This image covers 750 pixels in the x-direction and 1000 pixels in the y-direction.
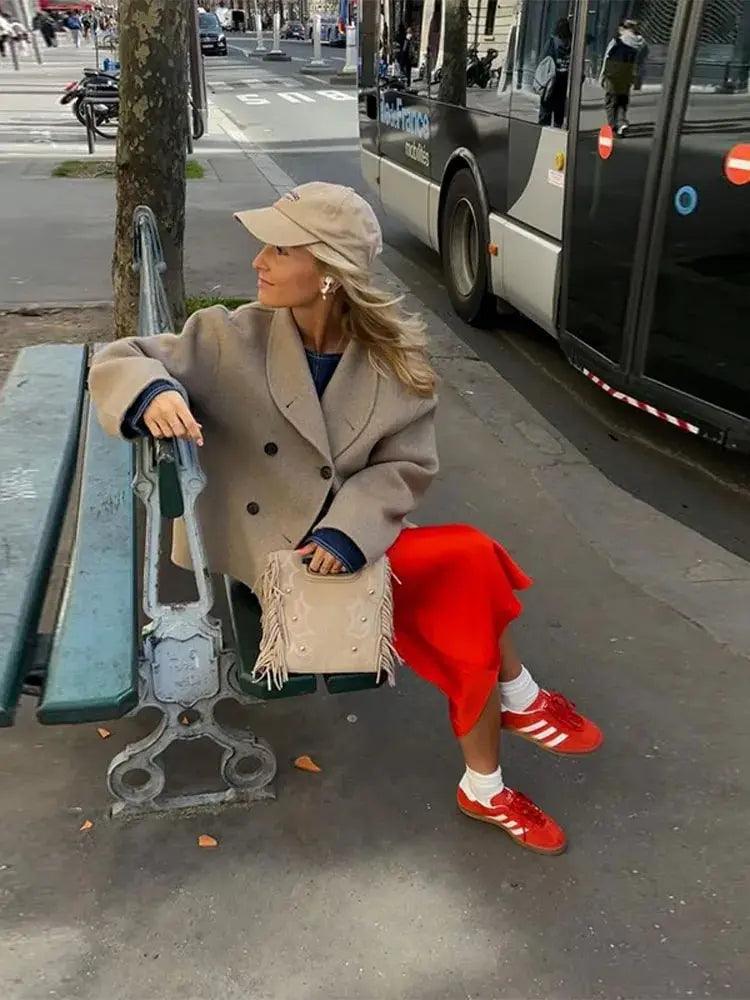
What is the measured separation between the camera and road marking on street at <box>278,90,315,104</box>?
25094 mm

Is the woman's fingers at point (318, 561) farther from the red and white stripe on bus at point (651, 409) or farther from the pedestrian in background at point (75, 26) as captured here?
the pedestrian in background at point (75, 26)

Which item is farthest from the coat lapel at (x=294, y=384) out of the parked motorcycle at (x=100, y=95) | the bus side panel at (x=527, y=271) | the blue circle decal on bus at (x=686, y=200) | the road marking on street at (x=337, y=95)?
the road marking on street at (x=337, y=95)

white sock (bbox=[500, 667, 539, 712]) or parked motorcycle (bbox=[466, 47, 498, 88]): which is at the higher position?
parked motorcycle (bbox=[466, 47, 498, 88])

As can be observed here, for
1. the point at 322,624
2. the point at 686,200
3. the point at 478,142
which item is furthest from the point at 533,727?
the point at 478,142

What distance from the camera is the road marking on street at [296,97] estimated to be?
2509 centimetres

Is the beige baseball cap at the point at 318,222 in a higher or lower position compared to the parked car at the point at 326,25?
lower

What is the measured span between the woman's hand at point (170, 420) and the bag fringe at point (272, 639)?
369mm

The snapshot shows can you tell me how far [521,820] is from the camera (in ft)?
8.16

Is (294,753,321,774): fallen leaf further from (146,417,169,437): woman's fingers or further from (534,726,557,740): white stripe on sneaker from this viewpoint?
(146,417,169,437): woman's fingers

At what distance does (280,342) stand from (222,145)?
15.9 metres

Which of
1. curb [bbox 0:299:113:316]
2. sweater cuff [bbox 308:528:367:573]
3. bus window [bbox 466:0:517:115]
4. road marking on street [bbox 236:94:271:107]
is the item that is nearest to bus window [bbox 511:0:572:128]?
bus window [bbox 466:0:517:115]

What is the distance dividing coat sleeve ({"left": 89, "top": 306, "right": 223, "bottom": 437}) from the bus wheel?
448 cm

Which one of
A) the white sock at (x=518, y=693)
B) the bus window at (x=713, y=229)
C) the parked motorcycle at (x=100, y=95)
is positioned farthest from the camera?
the parked motorcycle at (x=100, y=95)

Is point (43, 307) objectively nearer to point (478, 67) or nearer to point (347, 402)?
point (478, 67)
